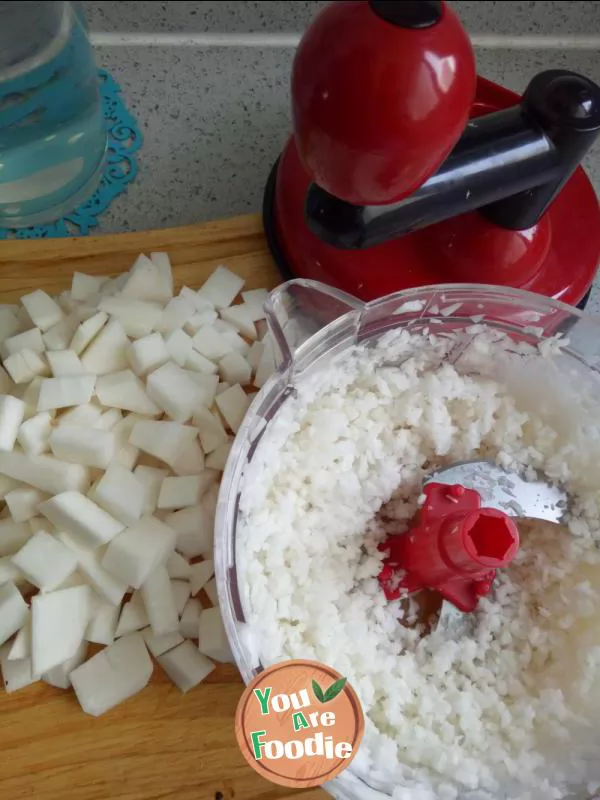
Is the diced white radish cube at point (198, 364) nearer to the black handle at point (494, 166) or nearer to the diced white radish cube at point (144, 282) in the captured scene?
the diced white radish cube at point (144, 282)

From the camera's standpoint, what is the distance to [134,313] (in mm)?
851

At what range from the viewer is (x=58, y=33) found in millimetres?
825

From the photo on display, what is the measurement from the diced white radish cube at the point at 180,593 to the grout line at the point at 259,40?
2.67ft

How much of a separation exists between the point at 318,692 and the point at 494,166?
0.50 metres

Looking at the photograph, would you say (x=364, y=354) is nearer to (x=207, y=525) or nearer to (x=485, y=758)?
(x=207, y=525)

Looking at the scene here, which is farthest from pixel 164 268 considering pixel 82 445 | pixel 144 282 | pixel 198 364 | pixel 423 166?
pixel 423 166

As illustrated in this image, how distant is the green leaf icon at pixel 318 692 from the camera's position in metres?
0.63

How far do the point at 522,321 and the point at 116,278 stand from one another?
1.62 ft

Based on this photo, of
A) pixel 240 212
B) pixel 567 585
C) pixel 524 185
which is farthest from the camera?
pixel 240 212

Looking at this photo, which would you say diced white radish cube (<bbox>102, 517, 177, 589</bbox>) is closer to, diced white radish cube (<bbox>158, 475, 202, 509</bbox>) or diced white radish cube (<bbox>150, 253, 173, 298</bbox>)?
diced white radish cube (<bbox>158, 475, 202, 509</bbox>)

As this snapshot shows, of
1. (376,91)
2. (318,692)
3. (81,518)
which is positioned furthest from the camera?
(81,518)

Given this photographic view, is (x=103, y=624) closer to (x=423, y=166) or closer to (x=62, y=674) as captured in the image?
(x=62, y=674)

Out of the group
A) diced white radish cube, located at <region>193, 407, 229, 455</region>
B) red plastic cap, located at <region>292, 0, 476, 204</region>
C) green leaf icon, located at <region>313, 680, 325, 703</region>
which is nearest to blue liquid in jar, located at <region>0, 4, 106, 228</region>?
diced white radish cube, located at <region>193, 407, 229, 455</region>

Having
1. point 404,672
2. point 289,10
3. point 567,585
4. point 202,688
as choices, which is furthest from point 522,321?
point 289,10
